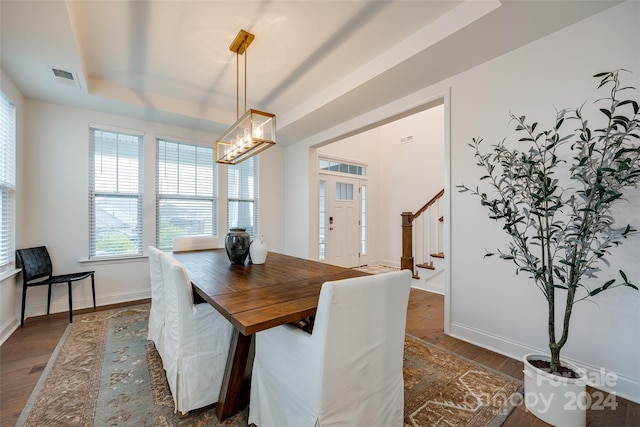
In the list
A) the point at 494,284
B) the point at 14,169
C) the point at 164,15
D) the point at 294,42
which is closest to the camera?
the point at 164,15

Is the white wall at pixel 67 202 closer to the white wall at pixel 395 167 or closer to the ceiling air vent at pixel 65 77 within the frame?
the ceiling air vent at pixel 65 77

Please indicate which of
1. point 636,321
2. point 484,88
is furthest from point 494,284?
point 484,88

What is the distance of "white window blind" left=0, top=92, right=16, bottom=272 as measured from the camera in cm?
262

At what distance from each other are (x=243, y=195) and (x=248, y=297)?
137 inches

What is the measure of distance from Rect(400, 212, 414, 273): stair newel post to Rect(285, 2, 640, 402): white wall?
199cm

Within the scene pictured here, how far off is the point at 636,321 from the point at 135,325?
4.16 m

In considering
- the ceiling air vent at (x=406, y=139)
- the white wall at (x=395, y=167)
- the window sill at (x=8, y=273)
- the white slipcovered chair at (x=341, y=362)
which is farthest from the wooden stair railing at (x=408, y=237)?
the window sill at (x=8, y=273)

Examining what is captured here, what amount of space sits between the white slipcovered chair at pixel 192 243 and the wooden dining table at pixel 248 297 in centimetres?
101

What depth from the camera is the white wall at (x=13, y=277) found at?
255 centimetres

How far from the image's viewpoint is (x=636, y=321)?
171 centimetres

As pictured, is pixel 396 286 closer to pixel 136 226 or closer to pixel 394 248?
pixel 136 226

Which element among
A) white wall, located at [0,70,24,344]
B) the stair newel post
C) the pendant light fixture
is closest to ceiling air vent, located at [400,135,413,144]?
the stair newel post

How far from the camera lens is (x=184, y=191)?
4145mm

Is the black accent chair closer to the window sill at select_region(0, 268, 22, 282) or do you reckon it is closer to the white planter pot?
the window sill at select_region(0, 268, 22, 282)
